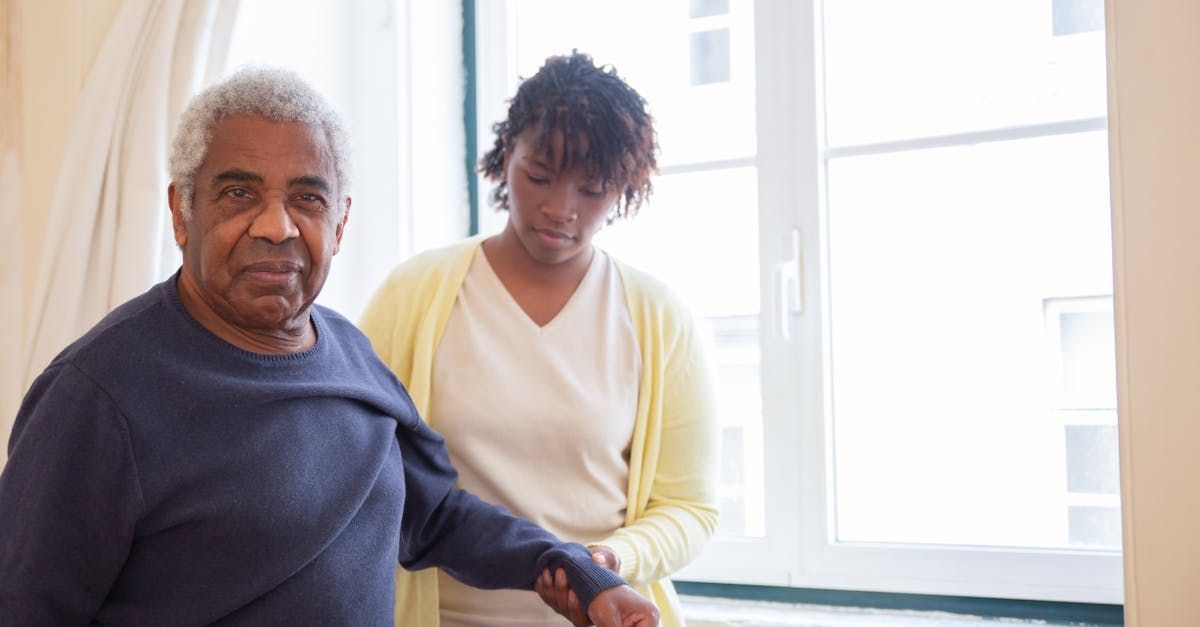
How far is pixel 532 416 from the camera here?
158 cm

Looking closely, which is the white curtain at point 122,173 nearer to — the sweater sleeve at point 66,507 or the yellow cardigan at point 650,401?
the yellow cardigan at point 650,401

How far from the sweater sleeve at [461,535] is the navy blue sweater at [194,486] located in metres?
0.08

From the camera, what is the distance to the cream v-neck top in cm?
156

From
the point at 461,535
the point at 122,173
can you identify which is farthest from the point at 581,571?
the point at 122,173

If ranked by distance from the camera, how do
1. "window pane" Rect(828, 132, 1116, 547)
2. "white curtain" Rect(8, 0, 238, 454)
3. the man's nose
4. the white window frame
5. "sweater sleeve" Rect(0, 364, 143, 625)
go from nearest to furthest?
"sweater sleeve" Rect(0, 364, 143, 625)
the man's nose
"white curtain" Rect(8, 0, 238, 454)
"window pane" Rect(828, 132, 1116, 547)
the white window frame

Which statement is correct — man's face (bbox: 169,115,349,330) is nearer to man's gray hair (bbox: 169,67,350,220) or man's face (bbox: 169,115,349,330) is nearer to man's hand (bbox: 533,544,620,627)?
man's gray hair (bbox: 169,67,350,220)

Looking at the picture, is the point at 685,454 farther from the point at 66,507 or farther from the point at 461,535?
the point at 66,507

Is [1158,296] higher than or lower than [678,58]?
lower

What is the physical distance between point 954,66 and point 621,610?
4.20 ft

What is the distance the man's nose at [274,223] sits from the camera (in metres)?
1.11

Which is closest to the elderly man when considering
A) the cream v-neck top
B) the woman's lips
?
the cream v-neck top

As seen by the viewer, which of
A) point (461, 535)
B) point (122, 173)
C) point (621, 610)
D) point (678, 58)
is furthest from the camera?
point (678, 58)

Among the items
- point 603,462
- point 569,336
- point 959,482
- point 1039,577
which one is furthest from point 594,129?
point 1039,577

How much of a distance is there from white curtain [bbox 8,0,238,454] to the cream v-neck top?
1.97ft
